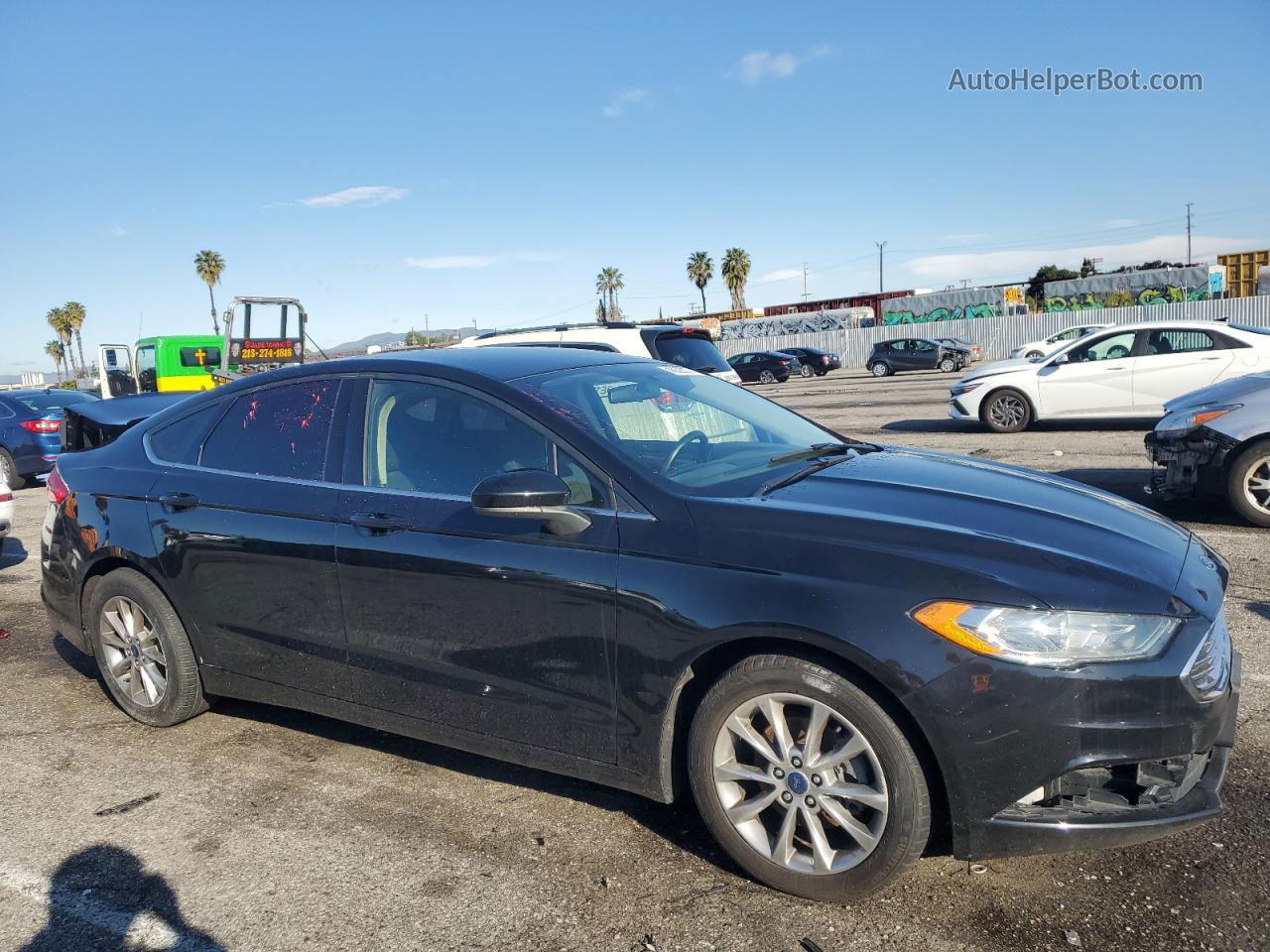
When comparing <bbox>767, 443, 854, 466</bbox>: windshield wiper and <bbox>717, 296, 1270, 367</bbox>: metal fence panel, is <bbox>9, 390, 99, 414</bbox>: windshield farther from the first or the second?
<bbox>717, 296, 1270, 367</bbox>: metal fence panel

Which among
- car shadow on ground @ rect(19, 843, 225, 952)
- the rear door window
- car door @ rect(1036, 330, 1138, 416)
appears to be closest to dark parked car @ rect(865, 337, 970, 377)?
car door @ rect(1036, 330, 1138, 416)

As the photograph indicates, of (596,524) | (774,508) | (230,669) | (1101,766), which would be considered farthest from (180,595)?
(1101,766)

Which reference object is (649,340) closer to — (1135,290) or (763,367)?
(763,367)

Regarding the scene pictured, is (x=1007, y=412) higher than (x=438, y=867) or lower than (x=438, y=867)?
higher

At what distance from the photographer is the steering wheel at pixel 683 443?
10.8 ft

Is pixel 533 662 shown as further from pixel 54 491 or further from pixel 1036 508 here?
pixel 54 491

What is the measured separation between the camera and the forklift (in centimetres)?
1631

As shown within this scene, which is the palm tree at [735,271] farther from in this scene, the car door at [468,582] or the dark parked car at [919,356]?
the car door at [468,582]

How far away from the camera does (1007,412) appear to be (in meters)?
13.8

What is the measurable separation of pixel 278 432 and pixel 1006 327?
45396mm

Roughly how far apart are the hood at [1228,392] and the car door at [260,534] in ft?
21.2

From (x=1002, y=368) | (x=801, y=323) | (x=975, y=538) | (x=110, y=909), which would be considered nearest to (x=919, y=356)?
(x=1002, y=368)

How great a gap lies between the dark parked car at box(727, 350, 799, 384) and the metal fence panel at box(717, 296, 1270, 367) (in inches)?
342

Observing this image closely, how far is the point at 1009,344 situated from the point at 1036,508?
147 feet
